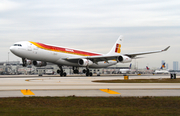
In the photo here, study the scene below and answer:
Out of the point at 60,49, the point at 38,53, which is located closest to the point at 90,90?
the point at 38,53

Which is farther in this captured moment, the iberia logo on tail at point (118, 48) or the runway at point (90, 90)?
the iberia logo on tail at point (118, 48)

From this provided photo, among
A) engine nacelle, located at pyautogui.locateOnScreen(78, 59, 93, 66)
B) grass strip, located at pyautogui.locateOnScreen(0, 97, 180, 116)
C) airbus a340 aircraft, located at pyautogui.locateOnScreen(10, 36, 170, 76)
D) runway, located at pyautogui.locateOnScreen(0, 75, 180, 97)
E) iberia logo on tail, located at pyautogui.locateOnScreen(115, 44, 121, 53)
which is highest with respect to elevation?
iberia logo on tail, located at pyautogui.locateOnScreen(115, 44, 121, 53)

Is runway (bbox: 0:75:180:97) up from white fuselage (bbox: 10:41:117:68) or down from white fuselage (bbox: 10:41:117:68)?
down

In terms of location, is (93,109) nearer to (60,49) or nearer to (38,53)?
(38,53)

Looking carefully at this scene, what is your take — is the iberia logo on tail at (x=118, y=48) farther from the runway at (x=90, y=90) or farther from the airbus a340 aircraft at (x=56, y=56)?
the runway at (x=90, y=90)

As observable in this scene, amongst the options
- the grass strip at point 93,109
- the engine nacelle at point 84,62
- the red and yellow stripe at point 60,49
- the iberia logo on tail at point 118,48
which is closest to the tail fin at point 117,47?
the iberia logo on tail at point 118,48

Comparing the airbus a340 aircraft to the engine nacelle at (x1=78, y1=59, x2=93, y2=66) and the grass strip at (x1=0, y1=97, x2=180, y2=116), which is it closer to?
the engine nacelle at (x1=78, y1=59, x2=93, y2=66)

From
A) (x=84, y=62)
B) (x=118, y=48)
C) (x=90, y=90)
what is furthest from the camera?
(x=118, y=48)

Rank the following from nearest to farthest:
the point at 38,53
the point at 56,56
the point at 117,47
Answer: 1. the point at 38,53
2. the point at 56,56
3. the point at 117,47

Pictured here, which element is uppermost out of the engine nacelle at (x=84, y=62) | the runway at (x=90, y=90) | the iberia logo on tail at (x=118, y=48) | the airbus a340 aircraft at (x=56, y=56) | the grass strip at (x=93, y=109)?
the iberia logo on tail at (x=118, y=48)

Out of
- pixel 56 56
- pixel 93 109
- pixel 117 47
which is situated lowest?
pixel 93 109

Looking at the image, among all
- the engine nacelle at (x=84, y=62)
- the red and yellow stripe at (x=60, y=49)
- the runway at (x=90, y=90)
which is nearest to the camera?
the runway at (x=90, y=90)

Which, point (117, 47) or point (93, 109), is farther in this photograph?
point (117, 47)

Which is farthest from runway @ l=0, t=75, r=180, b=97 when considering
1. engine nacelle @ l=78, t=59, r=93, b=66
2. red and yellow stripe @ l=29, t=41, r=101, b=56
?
engine nacelle @ l=78, t=59, r=93, b=66
